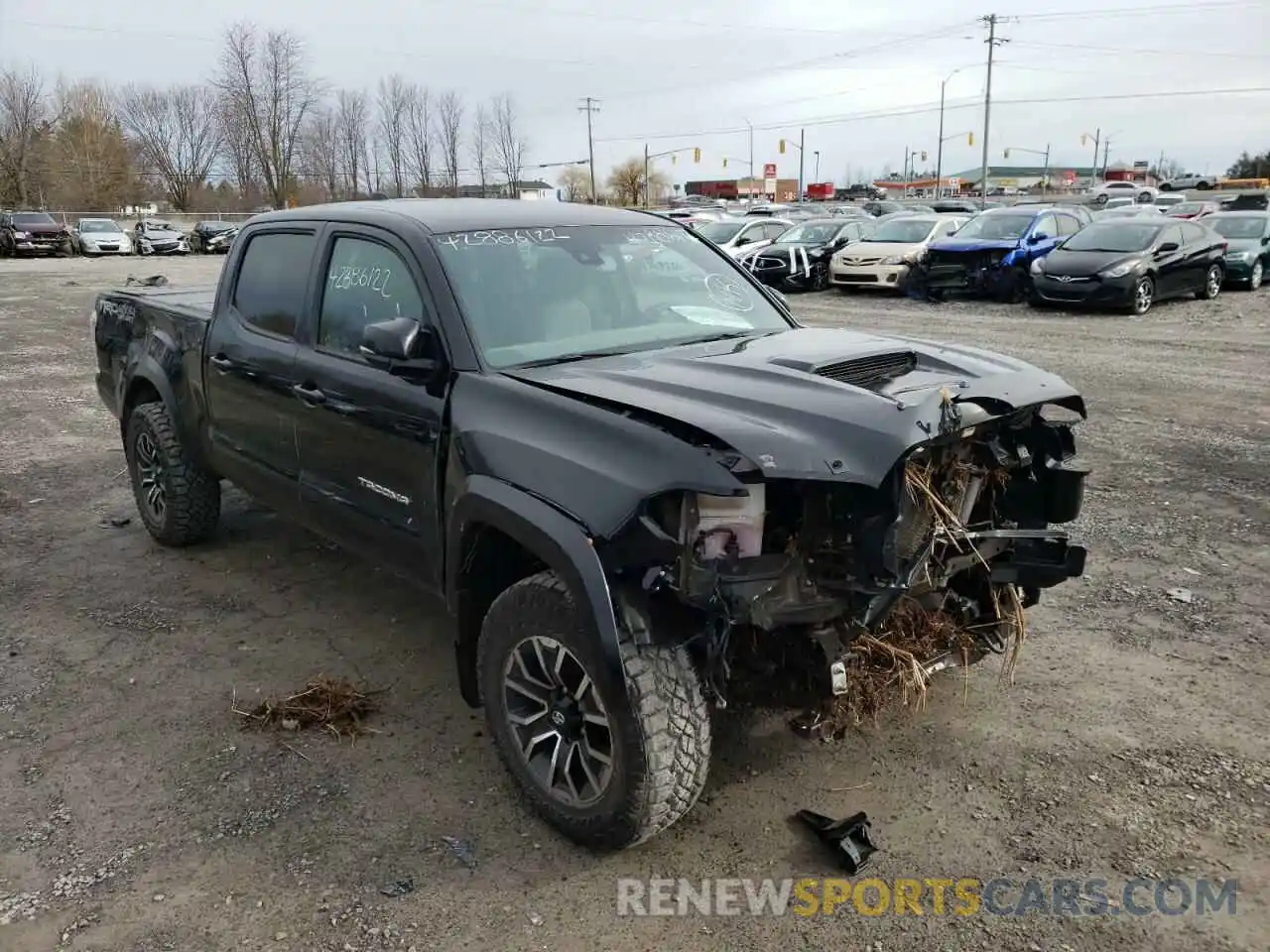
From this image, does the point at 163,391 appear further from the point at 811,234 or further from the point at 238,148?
the point at 238,148

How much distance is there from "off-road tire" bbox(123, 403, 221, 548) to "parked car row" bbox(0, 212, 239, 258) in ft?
102

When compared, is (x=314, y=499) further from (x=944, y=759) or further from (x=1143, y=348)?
(x=1143, y=348)

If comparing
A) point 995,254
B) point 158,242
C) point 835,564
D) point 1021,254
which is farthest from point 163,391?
point 158,242

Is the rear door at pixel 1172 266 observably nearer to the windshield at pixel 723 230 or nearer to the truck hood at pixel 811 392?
the windshield at pixel 723 230

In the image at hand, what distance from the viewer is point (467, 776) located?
3.48 meters

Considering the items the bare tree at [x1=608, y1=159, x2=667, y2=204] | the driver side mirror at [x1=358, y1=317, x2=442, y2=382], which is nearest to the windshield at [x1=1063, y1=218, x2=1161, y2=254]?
the driver side mirror at [x1=358, y1=317, x2=442, y2=382]

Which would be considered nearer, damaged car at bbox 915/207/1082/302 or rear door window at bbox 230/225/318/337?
rear door window at bbox 230/225/318/337

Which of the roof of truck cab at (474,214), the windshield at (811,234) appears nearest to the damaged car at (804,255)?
Result: the windshield at (811,234)

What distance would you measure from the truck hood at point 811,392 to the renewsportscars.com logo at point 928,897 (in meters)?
1.21

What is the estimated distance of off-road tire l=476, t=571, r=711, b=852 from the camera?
109 inches

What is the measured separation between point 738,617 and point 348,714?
1.91m

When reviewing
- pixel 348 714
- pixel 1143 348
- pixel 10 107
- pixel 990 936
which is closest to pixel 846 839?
pixel 990 936

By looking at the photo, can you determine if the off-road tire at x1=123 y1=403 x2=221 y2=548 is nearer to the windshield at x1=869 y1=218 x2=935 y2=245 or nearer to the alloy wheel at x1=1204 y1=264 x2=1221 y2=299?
the windshield at x1=869 y1=218 x2=935 y2=245

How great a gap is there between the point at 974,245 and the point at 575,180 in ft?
245
